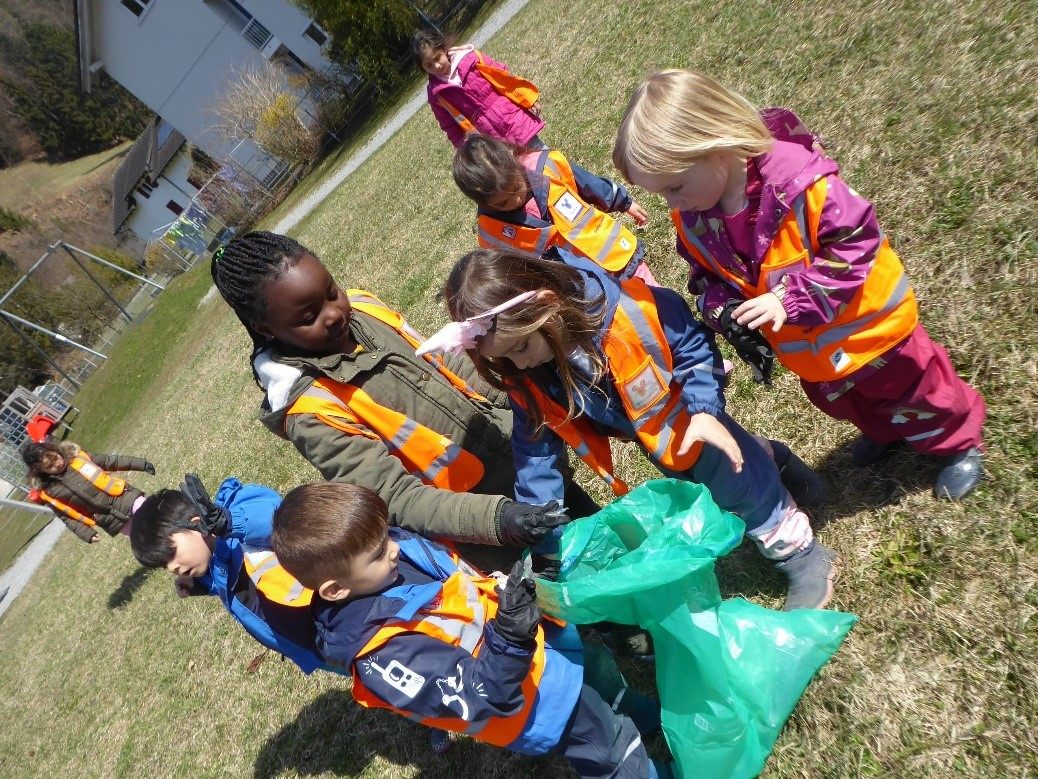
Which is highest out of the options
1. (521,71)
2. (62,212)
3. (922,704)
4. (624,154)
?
(62,212)

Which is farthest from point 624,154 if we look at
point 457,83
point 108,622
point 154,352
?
point 154,352

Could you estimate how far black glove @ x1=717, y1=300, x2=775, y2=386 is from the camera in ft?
6.28

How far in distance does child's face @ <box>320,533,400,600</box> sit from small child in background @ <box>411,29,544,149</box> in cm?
408

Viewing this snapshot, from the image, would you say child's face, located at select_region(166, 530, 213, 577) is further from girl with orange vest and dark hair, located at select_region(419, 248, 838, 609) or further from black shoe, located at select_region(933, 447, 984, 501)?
black shoe, located at select_region(933, 447, 984, 501)

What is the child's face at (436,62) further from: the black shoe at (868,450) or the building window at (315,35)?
the building window at (315,35)

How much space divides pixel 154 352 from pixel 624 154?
17543 mm

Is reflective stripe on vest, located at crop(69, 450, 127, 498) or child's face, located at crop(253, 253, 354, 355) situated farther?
reflective stripe on vest, located at crop(69, 450, 127, 498)

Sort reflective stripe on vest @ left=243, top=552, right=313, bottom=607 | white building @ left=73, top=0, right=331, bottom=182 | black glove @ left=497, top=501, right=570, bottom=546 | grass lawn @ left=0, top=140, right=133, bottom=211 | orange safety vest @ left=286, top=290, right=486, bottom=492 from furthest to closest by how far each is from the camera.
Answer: grass lawn @ left=0, top=140, right=133, bottom=211 < white building @ left=73, top=0, right=331, bottom=182 < orange safety vest @ left=286, top=290, right=486, bottom=492 < reflective stripe on vest @ left=243, top=552, right=313, bottom=607 < black glove @ left=497, top=501, right=570, bottom=546

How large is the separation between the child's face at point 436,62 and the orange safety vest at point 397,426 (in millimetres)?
3382

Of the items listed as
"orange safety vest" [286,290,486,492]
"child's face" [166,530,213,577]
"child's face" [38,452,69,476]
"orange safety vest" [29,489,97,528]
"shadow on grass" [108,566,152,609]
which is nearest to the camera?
"orange safety vest" [286,290,486,492]

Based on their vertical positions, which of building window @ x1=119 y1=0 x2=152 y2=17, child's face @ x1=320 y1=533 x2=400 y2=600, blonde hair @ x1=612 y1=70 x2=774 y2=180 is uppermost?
building window @ x1=119 y1=0 x2=152 y2=17

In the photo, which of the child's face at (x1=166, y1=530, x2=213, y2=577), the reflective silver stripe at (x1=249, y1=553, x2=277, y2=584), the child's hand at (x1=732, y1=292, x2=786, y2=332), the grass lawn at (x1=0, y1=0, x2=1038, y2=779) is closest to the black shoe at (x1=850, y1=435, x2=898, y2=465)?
the grass lawn at (x1=0, y1=0, x2=1038, y2=779)

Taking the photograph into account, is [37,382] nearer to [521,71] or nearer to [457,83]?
[521,71]

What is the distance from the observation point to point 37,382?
28.3 m
